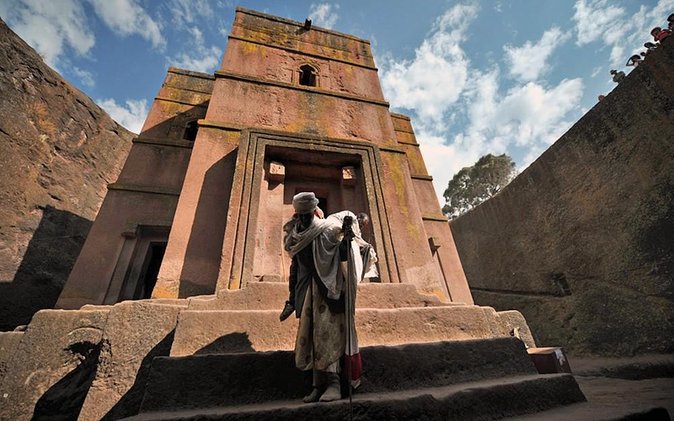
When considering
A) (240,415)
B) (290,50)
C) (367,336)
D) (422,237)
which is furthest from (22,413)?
(290,50)

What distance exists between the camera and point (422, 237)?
485 centimetres

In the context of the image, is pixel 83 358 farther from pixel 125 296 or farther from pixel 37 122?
pixel 37 122

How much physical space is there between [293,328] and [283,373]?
63 cm

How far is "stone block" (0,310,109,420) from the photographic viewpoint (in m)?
2.53

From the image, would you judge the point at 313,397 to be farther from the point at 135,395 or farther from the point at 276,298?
the point at 135,395

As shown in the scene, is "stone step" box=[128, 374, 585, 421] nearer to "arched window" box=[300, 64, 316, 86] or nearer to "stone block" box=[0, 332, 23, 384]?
"stone block" box=[0, 332, 23, 384]

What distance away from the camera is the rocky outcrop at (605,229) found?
571 centimetres

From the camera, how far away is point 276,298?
126 inches

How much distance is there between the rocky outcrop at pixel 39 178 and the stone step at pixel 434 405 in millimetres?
7997

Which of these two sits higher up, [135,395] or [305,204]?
[305,204]

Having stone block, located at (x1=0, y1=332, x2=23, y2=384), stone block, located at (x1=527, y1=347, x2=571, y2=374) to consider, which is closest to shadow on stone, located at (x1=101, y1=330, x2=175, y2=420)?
stone block, located at (x1=0, y1=332, x2=23, y2=384)

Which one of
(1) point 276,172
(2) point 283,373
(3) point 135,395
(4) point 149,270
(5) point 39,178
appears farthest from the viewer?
(5) point 39,178

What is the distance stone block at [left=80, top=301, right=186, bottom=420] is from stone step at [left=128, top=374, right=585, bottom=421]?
2.91 feet

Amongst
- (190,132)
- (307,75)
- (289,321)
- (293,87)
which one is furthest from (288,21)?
(289,321)
